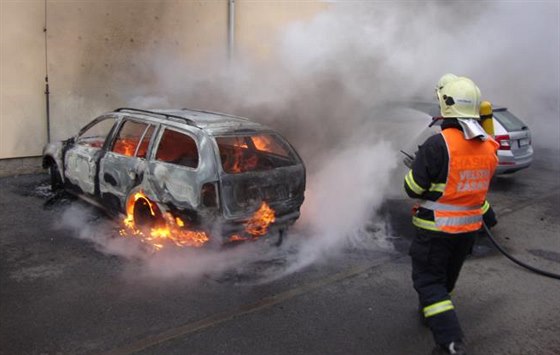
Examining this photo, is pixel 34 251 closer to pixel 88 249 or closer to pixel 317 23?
pixel 88 249

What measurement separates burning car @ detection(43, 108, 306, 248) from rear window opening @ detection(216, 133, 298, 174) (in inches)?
0.4

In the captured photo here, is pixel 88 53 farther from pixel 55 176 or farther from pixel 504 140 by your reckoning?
pixel 504 140

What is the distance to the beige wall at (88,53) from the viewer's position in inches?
313

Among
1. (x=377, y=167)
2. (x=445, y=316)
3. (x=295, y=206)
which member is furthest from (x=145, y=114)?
(x=445, y=316)

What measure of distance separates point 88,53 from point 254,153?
15.9ft

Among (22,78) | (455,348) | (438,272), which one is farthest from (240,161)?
(22,78)

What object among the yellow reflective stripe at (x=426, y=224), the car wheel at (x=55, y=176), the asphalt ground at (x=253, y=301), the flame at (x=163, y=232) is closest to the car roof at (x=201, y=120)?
the flame at (x=163, y=232)

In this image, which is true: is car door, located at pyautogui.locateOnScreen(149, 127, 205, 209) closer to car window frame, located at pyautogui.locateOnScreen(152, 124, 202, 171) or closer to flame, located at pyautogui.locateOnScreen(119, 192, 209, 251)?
car window frame, located at pyautogui.locateOnScreen(152, 124, 202, 171)

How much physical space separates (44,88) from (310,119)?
4595 mm

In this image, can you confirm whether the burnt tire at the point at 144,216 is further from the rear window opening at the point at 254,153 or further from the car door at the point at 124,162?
the rear window opening at the point at 254,153

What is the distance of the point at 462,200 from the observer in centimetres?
351

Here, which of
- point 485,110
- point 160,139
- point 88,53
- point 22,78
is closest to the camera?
point 485,110

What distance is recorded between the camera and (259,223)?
4.96 meters

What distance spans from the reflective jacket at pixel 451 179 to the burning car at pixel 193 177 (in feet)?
5.98
